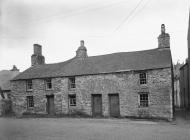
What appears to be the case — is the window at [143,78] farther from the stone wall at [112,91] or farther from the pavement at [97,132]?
the pavement at [97,132]

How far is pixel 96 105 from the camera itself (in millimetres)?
21797

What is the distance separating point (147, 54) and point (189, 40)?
7.04 m

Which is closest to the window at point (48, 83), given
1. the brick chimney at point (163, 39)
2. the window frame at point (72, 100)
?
the window frame at point (72, 100)

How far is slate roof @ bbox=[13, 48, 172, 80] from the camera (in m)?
20.7

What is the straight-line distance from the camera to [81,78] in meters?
22.7

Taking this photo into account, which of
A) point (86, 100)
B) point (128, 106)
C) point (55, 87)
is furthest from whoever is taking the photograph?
point (55, 87)

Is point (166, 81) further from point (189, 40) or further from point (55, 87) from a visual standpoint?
point (55, 87)

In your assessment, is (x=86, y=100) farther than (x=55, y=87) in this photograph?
No

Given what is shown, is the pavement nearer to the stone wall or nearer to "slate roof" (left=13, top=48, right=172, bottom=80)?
the stone wall

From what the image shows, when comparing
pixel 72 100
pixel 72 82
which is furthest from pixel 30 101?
pixel 72 82

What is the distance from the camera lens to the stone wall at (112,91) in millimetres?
18828

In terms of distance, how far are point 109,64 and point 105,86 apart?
309cm

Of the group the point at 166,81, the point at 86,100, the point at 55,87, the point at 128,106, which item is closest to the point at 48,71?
the point at 55,87

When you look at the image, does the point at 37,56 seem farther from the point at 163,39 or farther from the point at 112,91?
the point at 163,39
